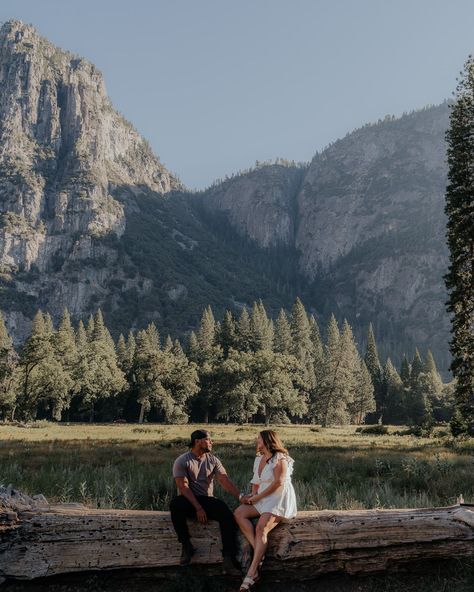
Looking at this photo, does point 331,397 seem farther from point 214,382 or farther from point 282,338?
point 282,338

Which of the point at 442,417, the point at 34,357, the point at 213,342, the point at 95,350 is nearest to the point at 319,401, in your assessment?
the point at 213,342

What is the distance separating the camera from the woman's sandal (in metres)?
6.67

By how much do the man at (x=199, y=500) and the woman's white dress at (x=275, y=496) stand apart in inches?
16.7

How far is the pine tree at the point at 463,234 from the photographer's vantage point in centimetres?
2831

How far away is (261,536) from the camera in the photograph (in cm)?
700

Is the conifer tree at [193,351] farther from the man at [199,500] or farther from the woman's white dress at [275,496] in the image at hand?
the woman's white dress at [275,496]

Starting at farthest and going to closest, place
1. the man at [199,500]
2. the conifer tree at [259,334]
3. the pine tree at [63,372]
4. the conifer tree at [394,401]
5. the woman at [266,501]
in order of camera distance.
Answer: the conifer tree at [394,401] < the conifer tree at [259,334] < the pine tree at [63,372] < the man at [199,500] < the woman at [266,501]

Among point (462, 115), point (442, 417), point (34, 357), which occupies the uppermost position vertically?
point (462, 115)

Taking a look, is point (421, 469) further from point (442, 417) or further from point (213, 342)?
point (442, 417)

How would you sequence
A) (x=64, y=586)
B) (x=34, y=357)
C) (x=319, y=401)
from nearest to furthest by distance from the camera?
(x=64, y=586), (x=34, y=357), (x=319, y=401)

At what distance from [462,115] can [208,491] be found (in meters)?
28.9

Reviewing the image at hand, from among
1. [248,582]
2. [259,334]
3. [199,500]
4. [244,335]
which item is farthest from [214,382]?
[248,582]

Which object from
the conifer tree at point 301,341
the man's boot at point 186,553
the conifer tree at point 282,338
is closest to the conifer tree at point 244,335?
the conifer tree at point 282,338

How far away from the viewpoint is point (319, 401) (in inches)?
3273
